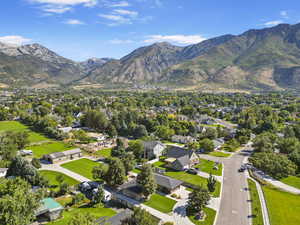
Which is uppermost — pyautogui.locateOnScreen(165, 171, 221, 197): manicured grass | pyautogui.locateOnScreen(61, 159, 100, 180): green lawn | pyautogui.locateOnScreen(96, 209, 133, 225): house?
pyautogui.locateOnScreen(96, 209, 133, 225): house

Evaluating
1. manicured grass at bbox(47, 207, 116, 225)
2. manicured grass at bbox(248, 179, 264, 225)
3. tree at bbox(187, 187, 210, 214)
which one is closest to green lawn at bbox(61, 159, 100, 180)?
manicured grass at bbox(47, 207, 116, 225)

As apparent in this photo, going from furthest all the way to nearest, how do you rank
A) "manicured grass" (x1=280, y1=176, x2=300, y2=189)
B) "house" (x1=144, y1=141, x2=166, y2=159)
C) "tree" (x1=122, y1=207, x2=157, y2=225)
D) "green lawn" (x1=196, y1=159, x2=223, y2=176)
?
1. "house" (x1=144, y1=141, x2=166, y2=159)
2. "green lawn" (x1=196, y1=159, x2=223, y2=176)
3. "manicured grass" (x1=280, y1=176, x2=300, y2=189)
4. "tree" (x1=122, y1=207, x2=157, y2=225)

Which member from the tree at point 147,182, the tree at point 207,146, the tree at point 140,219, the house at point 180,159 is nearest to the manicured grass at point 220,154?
the tree at point 207,146

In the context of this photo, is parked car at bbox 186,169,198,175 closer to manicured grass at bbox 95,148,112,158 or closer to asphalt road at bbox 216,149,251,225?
asphalt road at bbox 216,149,251,225

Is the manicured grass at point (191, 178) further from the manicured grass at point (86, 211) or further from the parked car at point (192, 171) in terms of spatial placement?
the manicured grass at point (86, 211)

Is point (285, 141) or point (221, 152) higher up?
point (285, 141)

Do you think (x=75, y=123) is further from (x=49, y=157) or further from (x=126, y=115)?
(x=49, y=157)

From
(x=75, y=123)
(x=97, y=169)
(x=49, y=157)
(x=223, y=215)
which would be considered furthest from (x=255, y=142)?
(x=75, y=123)
